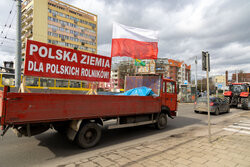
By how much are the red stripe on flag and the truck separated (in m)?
1.21

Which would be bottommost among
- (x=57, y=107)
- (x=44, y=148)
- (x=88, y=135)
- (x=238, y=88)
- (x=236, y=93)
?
(x=44, y=148)

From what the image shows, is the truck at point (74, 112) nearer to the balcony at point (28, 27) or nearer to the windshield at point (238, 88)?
the windshield at point (238, 88)

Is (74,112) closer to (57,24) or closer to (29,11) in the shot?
(57,24)

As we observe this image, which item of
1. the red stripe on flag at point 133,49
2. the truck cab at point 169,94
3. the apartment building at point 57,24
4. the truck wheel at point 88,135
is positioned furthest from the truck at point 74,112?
the apartment building at point 57,24

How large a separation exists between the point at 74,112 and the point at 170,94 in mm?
5136

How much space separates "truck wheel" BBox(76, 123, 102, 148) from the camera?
451 cm

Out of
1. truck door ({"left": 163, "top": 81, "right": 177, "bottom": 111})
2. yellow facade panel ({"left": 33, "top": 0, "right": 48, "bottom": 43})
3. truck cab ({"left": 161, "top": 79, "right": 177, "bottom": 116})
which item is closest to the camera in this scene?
truck cab ({"left": 161, "top": 79, "right": 177, "bottom": 116})

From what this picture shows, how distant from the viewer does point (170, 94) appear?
7.86 metres

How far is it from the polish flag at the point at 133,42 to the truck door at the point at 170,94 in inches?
61.0

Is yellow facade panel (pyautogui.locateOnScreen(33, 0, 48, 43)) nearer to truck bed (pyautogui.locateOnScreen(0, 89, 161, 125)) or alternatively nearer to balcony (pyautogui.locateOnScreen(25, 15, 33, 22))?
balcony (pyautogui.locateOnScreen(25, 15, 33, 22))

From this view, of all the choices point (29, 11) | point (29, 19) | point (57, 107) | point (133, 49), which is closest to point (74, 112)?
point (57, 107)

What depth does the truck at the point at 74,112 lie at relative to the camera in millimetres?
3381

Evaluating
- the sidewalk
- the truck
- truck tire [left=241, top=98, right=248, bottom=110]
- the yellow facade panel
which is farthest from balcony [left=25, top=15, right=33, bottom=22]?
the sidewalk

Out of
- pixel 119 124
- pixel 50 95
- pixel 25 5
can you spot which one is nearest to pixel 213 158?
pixel 119 124
